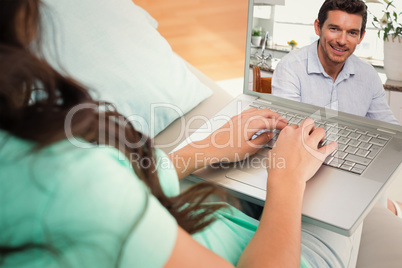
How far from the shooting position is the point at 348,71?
809 mm

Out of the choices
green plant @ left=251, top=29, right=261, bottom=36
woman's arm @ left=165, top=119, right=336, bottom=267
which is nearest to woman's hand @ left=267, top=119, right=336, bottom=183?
woman's arm @ left=165, top=119, right=336, bottom=267

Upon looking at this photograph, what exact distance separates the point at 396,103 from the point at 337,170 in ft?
0.60

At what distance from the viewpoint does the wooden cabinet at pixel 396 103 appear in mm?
786

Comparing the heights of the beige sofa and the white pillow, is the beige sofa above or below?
below

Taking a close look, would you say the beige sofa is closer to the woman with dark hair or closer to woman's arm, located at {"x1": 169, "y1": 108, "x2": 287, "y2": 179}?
woman's arm, located at {"x1": 169, "y1": 108, "x2": 287, "y2": 179}

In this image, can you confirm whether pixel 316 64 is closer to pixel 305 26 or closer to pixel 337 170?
pixel 305 26

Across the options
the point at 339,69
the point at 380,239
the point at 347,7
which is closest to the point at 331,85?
the point at 339,69

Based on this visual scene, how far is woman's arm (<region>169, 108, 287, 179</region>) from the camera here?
0.73 metres

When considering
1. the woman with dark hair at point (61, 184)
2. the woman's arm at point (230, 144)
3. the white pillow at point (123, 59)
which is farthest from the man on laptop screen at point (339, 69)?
the woman with dark hair at point (61, 184)

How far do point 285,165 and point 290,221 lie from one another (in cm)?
12

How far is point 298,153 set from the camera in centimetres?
67

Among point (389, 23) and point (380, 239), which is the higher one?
point (389, 23)

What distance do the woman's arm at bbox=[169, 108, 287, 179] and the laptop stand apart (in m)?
0.02

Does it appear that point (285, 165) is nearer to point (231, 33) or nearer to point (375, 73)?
point (375, 73)
